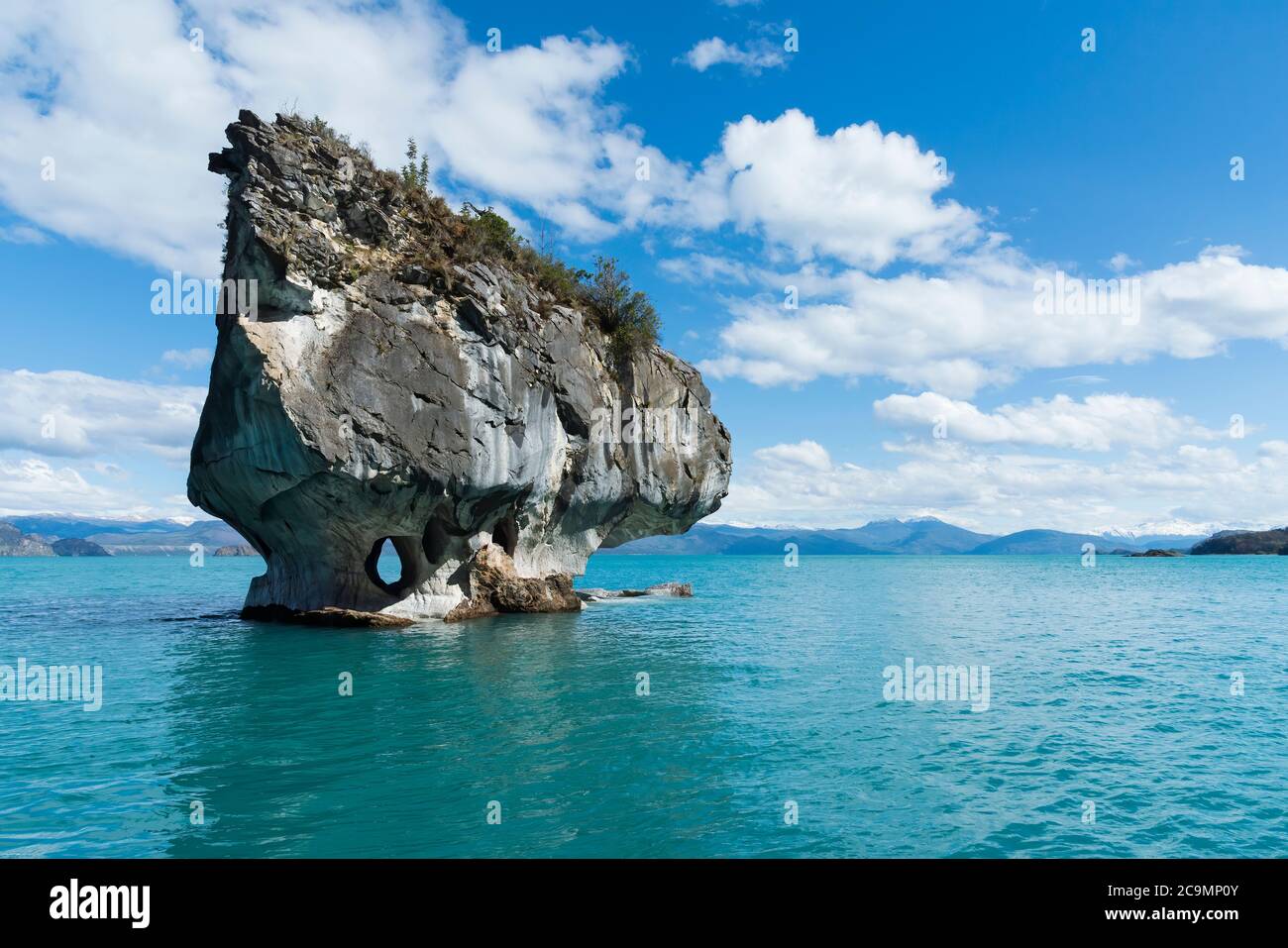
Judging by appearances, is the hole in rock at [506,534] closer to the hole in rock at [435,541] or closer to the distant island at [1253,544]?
the hole in rock at [435,541]

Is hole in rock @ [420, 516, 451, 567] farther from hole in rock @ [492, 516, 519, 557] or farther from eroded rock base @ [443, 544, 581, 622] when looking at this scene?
hole in rock @ [492, 516, 519, 557]

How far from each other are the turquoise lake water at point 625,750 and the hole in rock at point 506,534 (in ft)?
19.2

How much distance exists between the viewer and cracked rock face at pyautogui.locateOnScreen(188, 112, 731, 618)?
22812 millimetres

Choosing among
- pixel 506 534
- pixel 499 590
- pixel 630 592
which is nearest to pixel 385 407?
pixel 506 534

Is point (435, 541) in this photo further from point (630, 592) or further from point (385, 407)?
point (630, 592)

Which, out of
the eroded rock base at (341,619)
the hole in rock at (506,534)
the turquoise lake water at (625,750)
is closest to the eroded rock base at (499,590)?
the hole in rock at (506,534)

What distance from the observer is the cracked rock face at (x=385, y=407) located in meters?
22.8

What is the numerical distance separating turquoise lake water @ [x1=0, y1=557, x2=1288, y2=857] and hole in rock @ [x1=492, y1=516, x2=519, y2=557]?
5.86m

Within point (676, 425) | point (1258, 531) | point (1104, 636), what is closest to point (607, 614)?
point (676, 425)

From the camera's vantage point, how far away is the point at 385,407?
79.3 ft

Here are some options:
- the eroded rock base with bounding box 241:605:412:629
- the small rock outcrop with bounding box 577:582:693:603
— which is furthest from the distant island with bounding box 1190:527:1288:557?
the eroded rock base with bounding box 241:605:412:629

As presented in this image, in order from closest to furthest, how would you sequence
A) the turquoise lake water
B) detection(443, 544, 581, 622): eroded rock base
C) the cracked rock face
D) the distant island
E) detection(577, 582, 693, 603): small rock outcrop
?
the turquoise lake water
the cracked rock face
detection(443, 544, 581, 622): eroded rock base
detection(577, 582, 693, 603): small rock outcrop
the distant island

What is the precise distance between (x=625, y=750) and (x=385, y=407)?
16.2 meters
